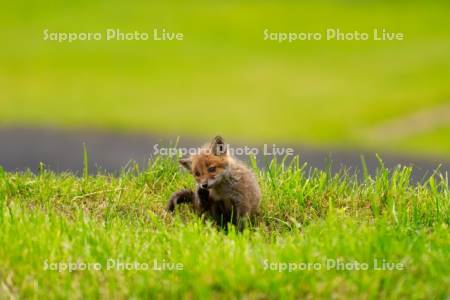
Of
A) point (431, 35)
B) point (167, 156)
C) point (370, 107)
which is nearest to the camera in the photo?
point (167, 156)

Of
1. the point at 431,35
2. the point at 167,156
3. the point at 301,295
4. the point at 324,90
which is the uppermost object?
the point at 431,35

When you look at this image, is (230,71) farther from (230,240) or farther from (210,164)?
(230,240)

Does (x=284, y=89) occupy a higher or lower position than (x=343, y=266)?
higher

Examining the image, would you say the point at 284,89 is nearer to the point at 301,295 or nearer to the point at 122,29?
the point at 122,29

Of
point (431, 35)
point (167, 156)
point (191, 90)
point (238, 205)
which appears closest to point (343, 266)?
point (238, 205)

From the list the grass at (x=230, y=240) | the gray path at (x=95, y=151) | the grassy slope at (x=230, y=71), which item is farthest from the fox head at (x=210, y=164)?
the grassy slope at (x=230, y=71)

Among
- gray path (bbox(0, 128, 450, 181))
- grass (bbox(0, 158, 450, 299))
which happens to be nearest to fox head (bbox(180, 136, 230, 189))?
grass (bbox(0, 158, 450, 299))
